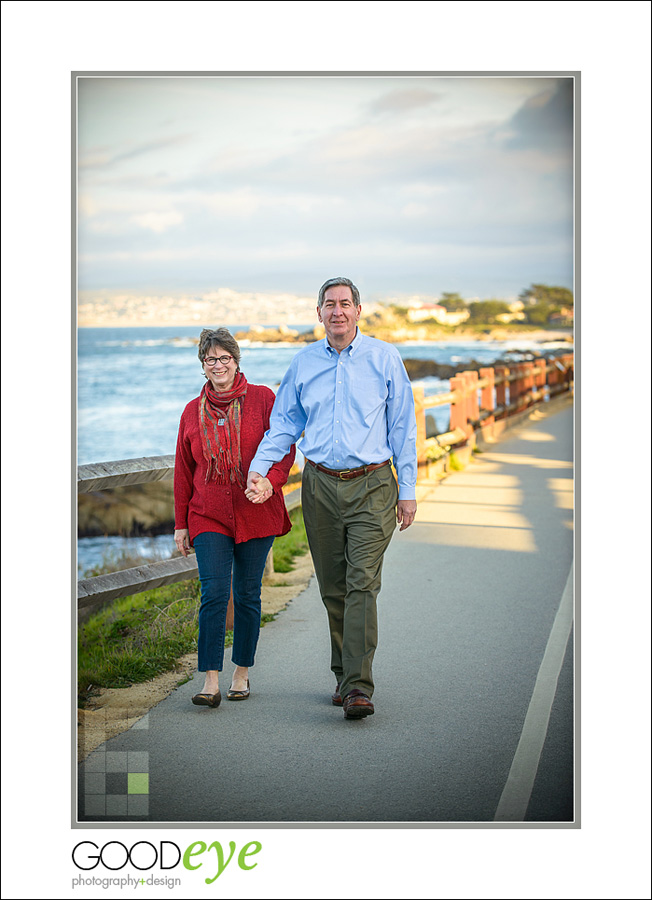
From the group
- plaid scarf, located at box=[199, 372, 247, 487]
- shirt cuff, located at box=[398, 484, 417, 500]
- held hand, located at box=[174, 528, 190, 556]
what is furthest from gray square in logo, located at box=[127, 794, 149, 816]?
shirt cuff, located at box=[398, 484, 417, 500]

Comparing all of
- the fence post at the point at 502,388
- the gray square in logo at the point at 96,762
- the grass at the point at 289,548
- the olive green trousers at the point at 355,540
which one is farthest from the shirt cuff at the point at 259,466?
the fence post at the point at 502,388

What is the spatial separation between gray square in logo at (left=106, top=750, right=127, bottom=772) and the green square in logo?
6cm

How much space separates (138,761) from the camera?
400 cm

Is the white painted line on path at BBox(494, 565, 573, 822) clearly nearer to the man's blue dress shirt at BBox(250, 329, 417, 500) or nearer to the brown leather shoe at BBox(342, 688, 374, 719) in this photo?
the brown leather shoe at BBox(342, 688, 374, 719)

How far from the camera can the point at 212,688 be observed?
464 cm

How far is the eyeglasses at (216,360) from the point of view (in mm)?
4504

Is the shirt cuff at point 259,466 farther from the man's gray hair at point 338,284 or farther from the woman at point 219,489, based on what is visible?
the man's gray hair at point 338,284

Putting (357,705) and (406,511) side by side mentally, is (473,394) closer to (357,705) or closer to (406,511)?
(406,511)

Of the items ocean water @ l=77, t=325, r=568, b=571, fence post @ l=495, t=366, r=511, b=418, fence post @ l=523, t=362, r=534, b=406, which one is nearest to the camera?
fence post @ l=495, t=366, r=511, b=418

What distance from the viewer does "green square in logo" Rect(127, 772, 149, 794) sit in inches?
150

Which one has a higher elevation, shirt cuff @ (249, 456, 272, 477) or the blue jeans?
shirt cuff @ (249, 456, 272, 477)

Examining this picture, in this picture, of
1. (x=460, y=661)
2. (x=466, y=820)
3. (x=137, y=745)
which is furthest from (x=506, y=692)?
(x=137, y=745)

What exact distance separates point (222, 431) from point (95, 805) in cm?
176
